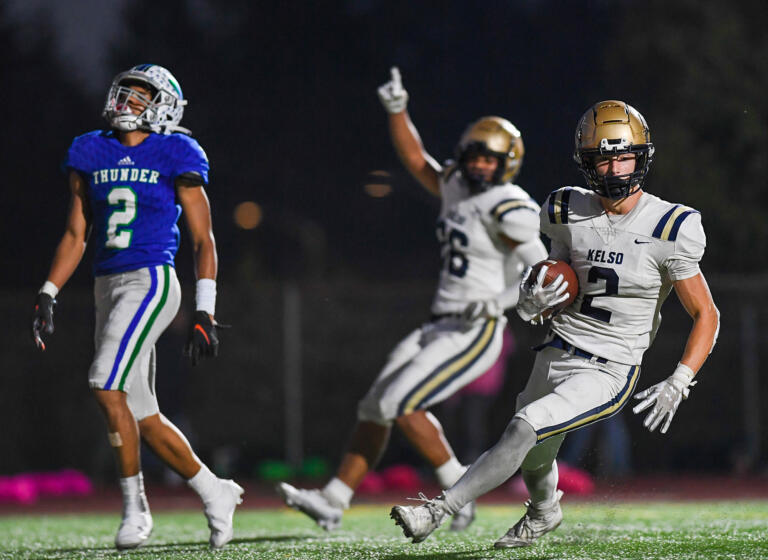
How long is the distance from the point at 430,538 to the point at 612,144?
2052 mm

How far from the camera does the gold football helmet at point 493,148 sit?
6.21 meters

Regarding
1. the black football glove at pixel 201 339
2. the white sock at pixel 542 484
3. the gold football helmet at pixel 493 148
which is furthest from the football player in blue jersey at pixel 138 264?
the gold football helmet at pixel 493 148

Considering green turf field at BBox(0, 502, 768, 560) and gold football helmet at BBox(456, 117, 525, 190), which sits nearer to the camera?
green turf field at BBox(0, 502, 768, 560)

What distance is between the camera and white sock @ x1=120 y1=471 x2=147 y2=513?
512cm

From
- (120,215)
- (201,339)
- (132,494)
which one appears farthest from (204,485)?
(120,215)

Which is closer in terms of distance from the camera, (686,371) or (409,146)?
(686,371)

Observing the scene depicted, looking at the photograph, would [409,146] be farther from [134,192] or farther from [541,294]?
[541,294]

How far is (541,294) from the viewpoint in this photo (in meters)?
4.42

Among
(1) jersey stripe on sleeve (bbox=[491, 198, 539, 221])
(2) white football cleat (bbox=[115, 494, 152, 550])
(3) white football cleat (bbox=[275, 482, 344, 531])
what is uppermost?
(1) jersey stripe on sleeve (bbox=[491, 198, 539, 221])

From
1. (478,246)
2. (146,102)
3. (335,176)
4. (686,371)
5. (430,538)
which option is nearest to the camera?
(686,371)

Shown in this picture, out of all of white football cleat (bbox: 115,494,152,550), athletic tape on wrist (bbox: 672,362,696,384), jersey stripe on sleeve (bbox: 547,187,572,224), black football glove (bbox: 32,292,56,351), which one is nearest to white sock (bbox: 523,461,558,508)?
athletic tape on wrist (bbox: 672,362,696,384)

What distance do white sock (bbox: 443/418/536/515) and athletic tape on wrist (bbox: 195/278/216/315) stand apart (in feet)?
4.76

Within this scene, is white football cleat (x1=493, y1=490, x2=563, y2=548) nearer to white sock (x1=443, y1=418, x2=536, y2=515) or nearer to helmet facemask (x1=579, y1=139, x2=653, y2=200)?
white sock (x1=443, y1=418, x2=536, y2=515)

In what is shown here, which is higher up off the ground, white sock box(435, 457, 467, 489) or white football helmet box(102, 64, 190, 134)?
white football helmet box(102, 64, 190, 134)
